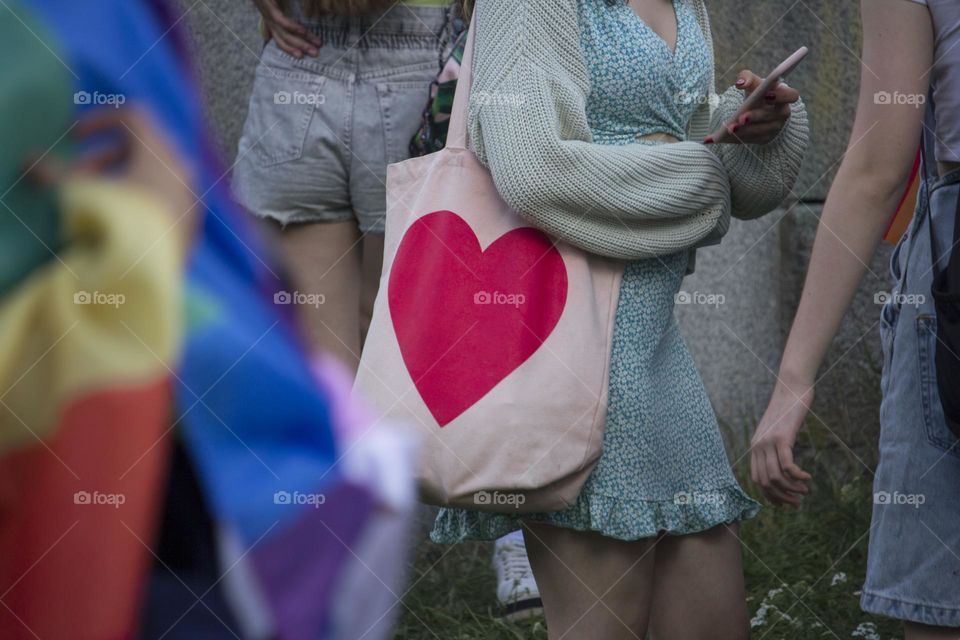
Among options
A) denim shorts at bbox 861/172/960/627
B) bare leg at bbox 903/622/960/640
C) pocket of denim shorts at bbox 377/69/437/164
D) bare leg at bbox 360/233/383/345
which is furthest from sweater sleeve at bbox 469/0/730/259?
bare leg at bbox 360/233/383/345

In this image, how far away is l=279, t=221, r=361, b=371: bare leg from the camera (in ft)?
10.6

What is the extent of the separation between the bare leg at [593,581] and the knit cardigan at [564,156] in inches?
18.1

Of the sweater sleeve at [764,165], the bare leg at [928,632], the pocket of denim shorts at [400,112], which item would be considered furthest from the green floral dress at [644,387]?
the pocket of denim shorts at [400,112]

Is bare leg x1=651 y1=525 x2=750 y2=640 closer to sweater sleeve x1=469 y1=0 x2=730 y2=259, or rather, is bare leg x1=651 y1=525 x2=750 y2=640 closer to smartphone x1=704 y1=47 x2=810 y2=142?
sweater sleeve x1=469 y1=0 x2=730 y2=259

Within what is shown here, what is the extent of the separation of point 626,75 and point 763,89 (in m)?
0.22

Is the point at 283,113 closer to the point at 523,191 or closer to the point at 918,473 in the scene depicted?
the point at 523,191

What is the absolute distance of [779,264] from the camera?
4.79 meters

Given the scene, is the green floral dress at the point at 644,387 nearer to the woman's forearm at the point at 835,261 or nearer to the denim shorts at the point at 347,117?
the woman's forearm at the point at 835,261

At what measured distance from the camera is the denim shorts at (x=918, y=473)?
1.93m

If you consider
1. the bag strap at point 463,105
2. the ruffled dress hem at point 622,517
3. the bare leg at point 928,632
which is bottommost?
the bare leg at point 928,632

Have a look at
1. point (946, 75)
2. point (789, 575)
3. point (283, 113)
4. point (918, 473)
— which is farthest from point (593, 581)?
point (789, 575)

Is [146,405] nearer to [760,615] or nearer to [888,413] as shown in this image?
[888,413]

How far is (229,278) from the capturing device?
95 cm

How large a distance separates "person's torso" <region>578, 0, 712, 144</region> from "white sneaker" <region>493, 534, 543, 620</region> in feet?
5.62
